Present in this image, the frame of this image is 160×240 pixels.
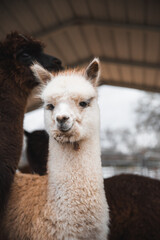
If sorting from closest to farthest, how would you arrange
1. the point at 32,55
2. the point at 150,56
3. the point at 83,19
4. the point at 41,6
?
the point at 32,55, the point at 41,6, the point at 83,19, the point at 150,56

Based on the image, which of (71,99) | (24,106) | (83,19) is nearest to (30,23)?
(83,19)

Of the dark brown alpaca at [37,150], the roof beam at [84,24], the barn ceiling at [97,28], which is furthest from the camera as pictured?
the roof beam at [84,24]

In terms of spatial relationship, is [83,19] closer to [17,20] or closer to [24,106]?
[17,20]

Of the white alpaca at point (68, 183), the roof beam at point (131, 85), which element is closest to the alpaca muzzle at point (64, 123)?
the white alpaca at point (68, 183)

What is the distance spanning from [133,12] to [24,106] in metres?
4.98

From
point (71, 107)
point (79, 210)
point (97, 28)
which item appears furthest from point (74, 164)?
point (97, 28)

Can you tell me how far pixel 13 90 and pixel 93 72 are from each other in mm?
958

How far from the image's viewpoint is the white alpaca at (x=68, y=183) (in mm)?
1886

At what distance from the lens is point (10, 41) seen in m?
3.05

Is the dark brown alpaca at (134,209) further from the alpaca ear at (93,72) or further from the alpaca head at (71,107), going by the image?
the alpaca ear at (93,72)

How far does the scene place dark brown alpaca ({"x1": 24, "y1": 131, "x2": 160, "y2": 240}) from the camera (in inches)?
105

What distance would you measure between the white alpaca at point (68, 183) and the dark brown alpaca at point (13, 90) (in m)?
0.27

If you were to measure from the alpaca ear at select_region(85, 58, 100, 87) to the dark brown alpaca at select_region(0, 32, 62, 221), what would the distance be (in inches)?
34.3

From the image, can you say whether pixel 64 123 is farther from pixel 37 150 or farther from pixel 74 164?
pixel 37 150
